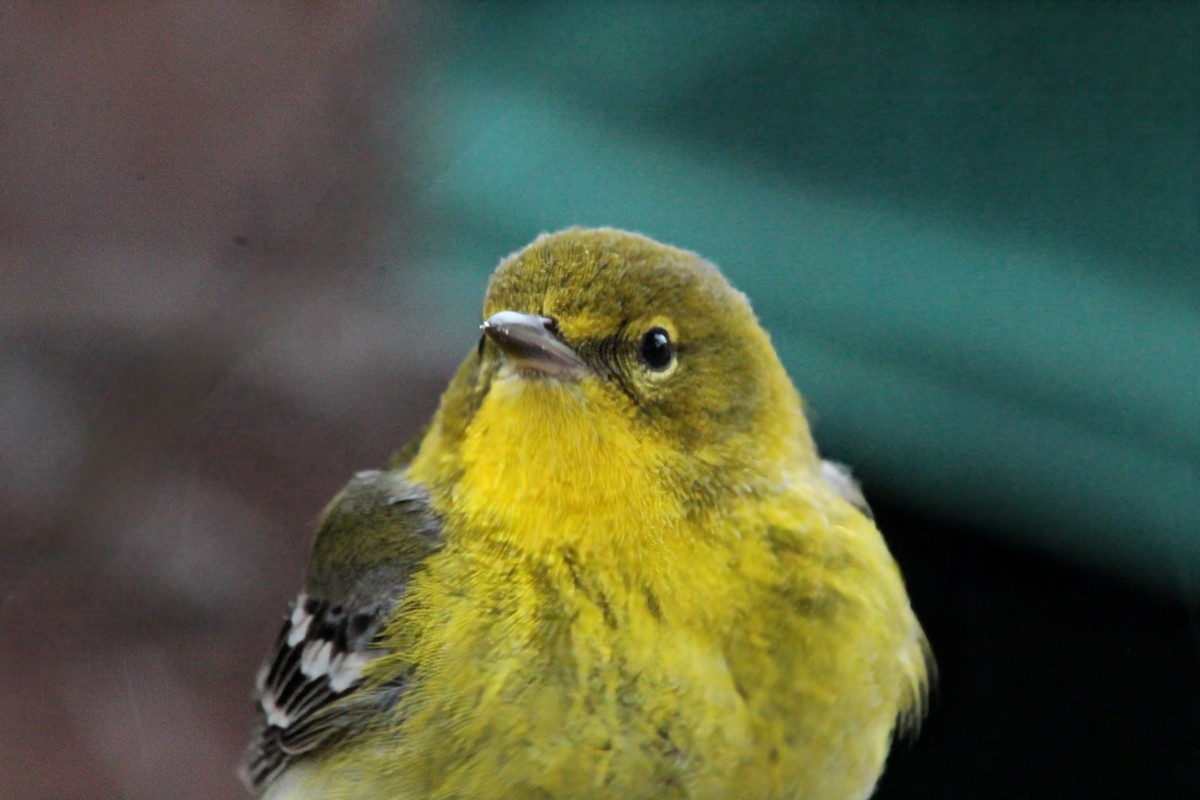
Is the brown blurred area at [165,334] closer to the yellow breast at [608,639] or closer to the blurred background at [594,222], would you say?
the blurred background at [594,222]

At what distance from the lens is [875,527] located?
116 cm

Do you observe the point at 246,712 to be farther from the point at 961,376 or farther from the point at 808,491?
the point at 961,376

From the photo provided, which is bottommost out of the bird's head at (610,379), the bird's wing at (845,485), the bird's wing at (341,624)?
the bird's wing at (341,624)

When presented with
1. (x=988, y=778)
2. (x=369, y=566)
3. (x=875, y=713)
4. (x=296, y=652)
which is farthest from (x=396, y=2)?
(x=988, y=778)

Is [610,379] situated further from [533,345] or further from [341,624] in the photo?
[341,624]

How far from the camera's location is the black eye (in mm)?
972

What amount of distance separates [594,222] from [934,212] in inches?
14.5

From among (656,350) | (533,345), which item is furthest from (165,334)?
(656,350)

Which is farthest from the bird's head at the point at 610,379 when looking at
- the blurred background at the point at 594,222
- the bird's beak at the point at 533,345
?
the blurred background at the point at 594,222

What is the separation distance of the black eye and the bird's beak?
0.06 metres

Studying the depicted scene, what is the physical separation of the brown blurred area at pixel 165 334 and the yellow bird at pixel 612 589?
12 centimetres

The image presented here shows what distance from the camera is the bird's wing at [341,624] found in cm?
105

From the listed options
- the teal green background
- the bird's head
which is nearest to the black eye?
the bird's head

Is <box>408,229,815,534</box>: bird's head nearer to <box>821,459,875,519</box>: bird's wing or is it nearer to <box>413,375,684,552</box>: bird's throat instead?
<box>413,375,684,552</box>: bird's throat
